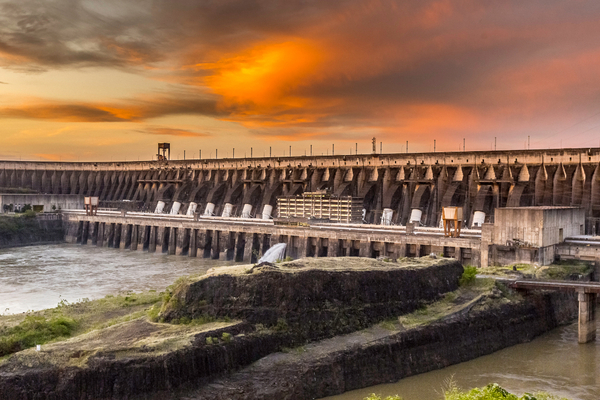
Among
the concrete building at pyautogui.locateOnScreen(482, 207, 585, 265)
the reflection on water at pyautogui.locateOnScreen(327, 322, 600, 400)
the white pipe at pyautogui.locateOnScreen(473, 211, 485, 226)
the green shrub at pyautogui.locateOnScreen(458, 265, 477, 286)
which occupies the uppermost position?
the white pipe at pyautogui.locateOnScreen(473, 211, 485, 226)

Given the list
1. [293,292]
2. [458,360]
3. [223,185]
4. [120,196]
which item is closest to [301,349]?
[293,292]

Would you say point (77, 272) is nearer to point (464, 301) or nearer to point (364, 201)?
point (364, 201)

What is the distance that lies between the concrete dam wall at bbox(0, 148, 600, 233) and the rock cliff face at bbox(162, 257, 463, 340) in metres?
25.1

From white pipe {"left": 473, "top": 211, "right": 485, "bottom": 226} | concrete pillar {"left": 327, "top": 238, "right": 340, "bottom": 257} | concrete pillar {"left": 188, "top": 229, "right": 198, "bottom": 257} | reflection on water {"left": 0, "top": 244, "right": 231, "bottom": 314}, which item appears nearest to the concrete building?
concrete pillar {"left": 327, "top": 238, "right": 340, "bottom": 257}

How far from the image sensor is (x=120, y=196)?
8331 centimetres

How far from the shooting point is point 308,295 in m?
19.9

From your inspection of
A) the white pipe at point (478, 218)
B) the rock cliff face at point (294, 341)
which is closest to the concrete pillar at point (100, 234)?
the white pipe at point (478, 218)

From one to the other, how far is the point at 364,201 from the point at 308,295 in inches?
1440

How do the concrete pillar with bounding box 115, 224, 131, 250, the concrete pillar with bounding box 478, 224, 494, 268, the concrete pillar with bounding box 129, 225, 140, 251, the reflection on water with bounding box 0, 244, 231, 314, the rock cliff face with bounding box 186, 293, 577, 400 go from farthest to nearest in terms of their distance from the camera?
the concrete pillar with bounding box 115, 224, 131, 250 → the concrete pillar with bounding box 129, 225, 140, 251 → the reflection on water with bounding box 0, 244, 231, 314 → the concrete pillar with bounding box 478, 224, 494, 268 → the rock cliff face with bounding box 186, 293, 577, 400

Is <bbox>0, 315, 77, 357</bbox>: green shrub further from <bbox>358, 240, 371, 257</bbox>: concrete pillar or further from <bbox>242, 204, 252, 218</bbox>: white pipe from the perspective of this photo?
<bbox>242, 204, 252, 218</bbox>: white pipe

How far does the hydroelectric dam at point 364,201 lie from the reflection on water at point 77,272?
10.1 feet

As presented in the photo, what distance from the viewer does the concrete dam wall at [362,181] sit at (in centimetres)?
4559

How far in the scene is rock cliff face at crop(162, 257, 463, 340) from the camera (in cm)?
1895

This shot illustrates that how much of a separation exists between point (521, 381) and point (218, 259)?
33276mm
